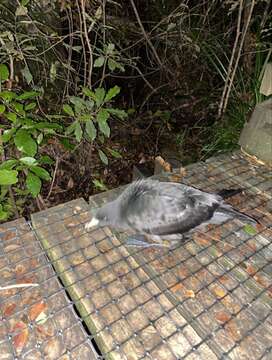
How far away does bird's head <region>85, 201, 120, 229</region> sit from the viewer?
1.52m

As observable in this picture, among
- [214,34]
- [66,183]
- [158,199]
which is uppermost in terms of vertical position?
[214,34]

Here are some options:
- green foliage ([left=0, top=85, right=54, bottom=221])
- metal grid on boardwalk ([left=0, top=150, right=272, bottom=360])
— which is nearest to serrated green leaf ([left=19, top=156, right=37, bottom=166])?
green foliage ([left=0, top=85, right=54, bottom=221])

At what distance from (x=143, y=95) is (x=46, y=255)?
9.98 feet

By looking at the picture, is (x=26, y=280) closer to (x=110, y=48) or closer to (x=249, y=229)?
(x=249, y=229)

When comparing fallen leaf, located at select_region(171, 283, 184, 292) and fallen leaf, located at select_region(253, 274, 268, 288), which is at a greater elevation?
fallen leaf, located at select_region(253, 274, 268, 288)

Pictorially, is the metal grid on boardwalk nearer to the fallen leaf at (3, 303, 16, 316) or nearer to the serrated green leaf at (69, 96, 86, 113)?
the fallen leaf at (3, 303, 16, 316)

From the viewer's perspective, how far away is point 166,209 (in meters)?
1.46

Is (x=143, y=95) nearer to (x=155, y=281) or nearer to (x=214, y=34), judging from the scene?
(x=214, y=34)

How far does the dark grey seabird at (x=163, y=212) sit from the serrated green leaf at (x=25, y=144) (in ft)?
1.52

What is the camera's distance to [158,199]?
148cm

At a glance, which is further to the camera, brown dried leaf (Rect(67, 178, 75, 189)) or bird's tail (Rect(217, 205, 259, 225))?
brown dried leaf (Rect(67, 178, 75, 189))

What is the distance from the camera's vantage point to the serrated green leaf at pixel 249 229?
1593mm

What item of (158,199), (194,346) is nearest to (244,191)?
(158,199)

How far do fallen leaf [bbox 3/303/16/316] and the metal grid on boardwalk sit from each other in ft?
0.10
